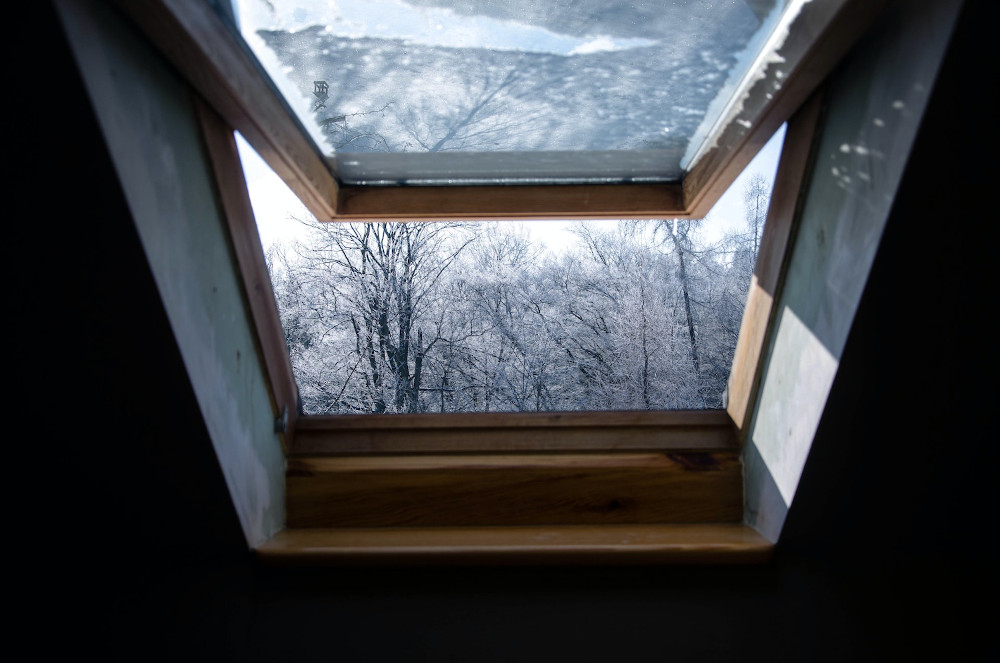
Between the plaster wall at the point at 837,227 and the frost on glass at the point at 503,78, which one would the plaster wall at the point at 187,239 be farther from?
the plaster wall at the point at 837,227

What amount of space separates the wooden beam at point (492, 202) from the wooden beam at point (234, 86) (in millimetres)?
85

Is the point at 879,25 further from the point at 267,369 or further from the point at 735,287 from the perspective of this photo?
the point at 267,369

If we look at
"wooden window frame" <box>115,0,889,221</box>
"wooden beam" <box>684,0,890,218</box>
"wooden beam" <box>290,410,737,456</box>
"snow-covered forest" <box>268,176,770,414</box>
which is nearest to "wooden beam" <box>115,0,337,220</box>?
"wooden window frame" <box>115,0,889,221</box>

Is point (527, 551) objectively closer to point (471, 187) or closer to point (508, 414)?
point (508, 414)

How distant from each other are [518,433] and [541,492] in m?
0.14

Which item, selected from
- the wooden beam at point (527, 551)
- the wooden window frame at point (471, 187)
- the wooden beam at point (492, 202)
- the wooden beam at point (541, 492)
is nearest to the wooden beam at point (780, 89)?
the wooden window frame at point (471, 187)

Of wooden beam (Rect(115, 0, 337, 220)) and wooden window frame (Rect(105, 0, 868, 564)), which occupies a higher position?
wooden beam (Rect(115, 0, 337, 220))

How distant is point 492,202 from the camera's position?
4.90ft

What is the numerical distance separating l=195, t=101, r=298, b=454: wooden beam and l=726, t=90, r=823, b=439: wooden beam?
932 millimetres

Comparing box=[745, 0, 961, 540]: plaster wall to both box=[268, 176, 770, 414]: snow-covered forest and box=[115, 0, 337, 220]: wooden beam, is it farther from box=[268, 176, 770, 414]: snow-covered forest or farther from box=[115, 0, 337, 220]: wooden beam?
box=[115, 0, 337, 220]: wooden beam

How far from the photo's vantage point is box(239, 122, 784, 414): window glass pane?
1625mm

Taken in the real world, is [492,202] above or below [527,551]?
above

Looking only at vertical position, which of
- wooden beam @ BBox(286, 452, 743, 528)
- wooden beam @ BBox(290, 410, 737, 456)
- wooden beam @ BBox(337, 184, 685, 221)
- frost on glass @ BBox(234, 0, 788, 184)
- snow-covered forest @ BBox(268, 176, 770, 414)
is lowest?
wooden beam @ BBox(286, 452, 743, 528)

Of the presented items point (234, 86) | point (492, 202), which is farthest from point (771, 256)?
point (234, 86)
